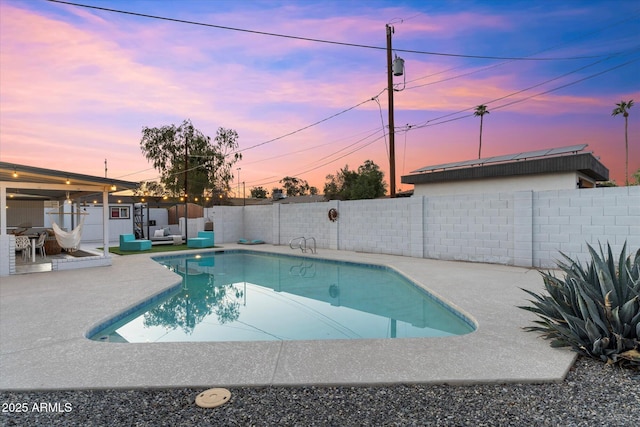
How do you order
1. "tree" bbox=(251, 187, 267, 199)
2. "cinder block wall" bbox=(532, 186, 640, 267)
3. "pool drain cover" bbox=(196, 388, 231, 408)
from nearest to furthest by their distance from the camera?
"pool drain cover" bbox=(196, 388, 231, 408), "cinder block wall" bbox=(532, 186, 640, 267), "tree" bbox=(251, 187, 267, 199)

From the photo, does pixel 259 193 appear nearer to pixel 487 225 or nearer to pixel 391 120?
pixel 391 120

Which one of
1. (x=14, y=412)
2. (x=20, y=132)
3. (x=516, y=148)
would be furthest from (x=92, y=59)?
(x=516, y=148)

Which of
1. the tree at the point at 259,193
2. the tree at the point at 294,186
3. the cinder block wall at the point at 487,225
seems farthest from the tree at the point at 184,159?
the tree at the point at 294,186

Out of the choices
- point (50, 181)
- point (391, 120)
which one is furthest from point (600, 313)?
point (50, 181)

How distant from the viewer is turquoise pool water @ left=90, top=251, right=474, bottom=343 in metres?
4.89

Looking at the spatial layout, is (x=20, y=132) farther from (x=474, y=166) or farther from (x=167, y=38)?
(x=474, y=166)

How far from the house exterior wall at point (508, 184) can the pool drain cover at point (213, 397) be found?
11.1 meters

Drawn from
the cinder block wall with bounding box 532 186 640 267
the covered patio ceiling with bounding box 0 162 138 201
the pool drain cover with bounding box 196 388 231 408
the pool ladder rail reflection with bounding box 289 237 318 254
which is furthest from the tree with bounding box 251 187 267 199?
the pool drain cover with bounding box 196 388 231 408

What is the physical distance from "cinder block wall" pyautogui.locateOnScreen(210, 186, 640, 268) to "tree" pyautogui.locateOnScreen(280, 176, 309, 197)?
42.4 metres

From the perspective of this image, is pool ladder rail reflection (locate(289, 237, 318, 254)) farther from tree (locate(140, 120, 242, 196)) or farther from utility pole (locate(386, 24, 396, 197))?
tree (locate(140, 120, 242, 196))

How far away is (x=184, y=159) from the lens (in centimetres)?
3231

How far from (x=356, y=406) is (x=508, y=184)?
1348cm

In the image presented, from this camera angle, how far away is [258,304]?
22.4 ft

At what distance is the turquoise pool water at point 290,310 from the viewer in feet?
16.1
